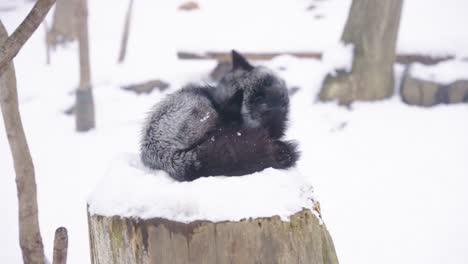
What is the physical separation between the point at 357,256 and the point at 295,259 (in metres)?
3.02

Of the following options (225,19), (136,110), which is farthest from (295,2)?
(136,110)

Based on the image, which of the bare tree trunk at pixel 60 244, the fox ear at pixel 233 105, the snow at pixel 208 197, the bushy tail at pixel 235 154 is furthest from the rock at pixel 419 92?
the bare tree trunk at pixel 60 244

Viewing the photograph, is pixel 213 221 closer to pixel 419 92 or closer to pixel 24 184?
pixel 24 184

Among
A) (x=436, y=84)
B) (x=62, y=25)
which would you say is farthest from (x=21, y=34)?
(x=62, y=25)

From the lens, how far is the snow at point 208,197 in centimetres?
220

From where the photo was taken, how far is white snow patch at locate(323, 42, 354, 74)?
8.11m

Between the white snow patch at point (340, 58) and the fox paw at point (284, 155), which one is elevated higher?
the white snow patch at point (340, 58)

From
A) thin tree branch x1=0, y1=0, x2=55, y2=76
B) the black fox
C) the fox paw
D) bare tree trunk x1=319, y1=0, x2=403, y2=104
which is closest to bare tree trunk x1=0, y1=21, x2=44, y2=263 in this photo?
the black fox

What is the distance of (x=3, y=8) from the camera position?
13438 millimetres

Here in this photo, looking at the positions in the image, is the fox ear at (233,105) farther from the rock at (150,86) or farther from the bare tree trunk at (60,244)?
the rock at (150,86)

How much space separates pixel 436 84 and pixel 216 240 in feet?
20.5

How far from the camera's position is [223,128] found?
2799 mm

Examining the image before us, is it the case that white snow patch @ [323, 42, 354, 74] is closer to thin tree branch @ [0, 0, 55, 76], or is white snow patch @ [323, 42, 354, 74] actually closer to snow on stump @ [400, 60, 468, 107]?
snow on stump @ [400, 60, 468, 107]

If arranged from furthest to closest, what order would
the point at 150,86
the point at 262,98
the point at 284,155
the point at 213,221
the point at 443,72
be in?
the point at 150,86 → the point at 443,72 → the point at 262,98 → the point at 284,155 → the point at 213,221
